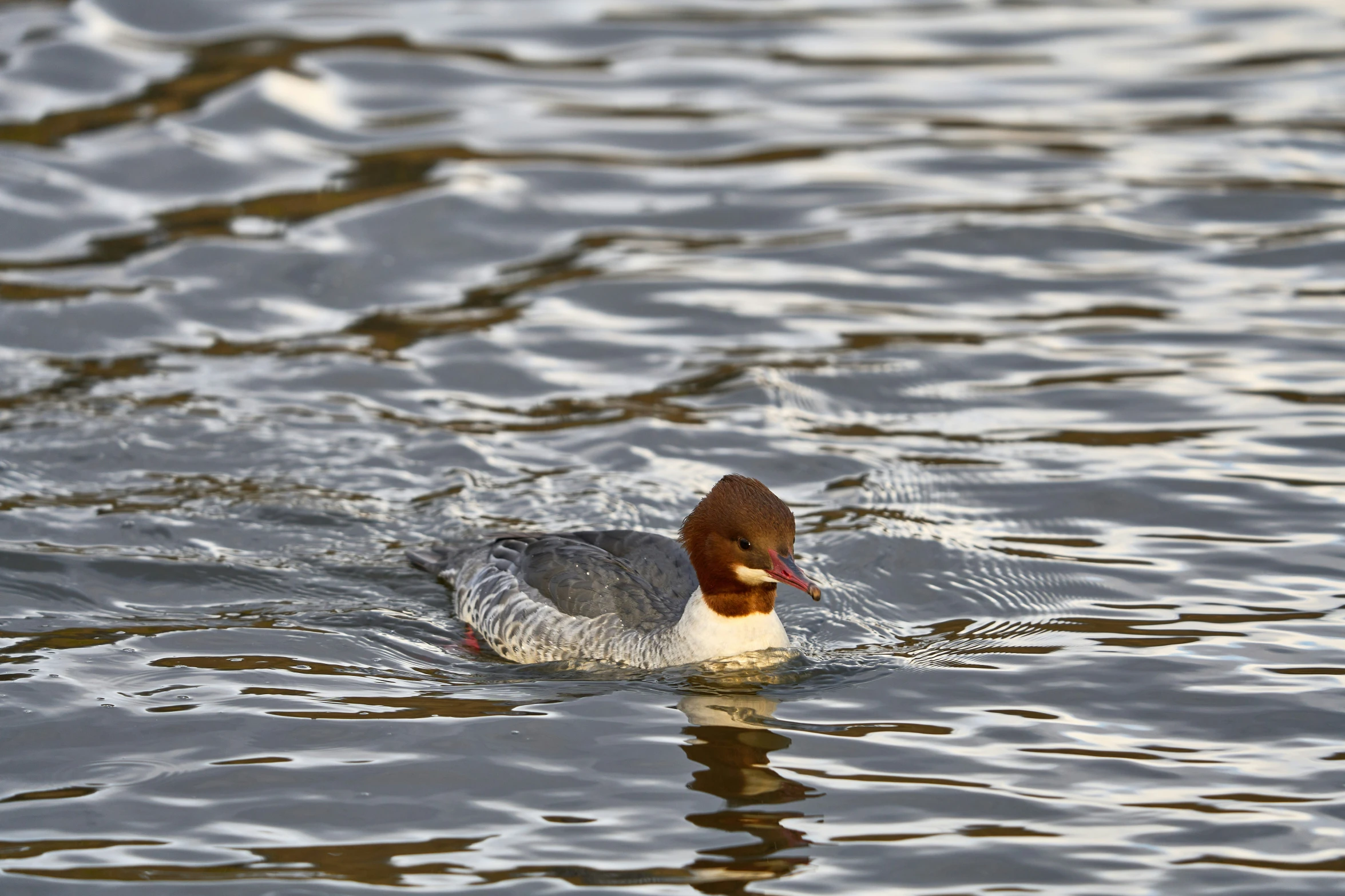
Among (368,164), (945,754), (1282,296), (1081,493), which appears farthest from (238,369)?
(1282,296)

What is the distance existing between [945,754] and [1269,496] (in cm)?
366

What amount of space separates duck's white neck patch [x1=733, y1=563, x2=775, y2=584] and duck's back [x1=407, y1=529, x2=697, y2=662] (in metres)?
0.54

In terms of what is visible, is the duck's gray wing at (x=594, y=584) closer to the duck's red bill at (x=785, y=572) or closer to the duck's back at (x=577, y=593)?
the duck's back at (x=577, y=593)

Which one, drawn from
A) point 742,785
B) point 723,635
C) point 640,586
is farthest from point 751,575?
point 742,785

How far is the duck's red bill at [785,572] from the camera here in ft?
24.8

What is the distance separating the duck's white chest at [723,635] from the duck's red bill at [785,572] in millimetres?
366

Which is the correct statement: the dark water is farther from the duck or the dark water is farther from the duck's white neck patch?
the duck's white neck patch

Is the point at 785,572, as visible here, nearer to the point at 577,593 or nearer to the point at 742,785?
the point at 742,785

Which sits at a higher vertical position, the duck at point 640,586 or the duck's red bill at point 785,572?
the duck's red bill at point 785,572

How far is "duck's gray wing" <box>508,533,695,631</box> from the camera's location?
845 cm

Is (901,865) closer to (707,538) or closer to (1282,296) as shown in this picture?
(707,538)

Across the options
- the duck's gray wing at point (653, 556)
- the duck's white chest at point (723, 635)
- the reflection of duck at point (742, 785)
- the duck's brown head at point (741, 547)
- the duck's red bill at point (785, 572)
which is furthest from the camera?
the duck's gray wing at point (653, 556)

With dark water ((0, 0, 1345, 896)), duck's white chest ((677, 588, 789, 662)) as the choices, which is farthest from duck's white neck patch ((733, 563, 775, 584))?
dark water ((0, 0, 1345, 896))

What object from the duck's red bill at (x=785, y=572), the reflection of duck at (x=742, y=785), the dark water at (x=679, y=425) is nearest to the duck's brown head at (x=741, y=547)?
the duck's red bill at (x=785, y=572)
